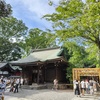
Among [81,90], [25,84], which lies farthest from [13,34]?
[81,90]

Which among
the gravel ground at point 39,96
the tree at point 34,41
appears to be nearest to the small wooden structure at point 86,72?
the gravel ground at point 39,96

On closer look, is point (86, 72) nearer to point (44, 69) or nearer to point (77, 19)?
Answer: point (77, 19)

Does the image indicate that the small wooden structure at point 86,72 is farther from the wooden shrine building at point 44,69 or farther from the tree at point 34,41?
the tree at point 34,41

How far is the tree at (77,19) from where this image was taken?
14570 mm

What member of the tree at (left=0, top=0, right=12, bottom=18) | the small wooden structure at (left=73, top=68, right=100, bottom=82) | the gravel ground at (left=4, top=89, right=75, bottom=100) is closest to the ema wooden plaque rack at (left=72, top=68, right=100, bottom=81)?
the small wooden structure at (left=73, top=68, right=100, bottom=82)

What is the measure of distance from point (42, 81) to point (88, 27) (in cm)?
1414

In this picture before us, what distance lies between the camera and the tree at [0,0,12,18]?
8259 millimetres

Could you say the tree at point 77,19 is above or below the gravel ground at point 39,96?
above

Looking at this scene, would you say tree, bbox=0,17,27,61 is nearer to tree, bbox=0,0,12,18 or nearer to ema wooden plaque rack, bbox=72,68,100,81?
ema wooden plaque rack, bbox=72,68,100,81

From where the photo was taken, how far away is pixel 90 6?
14.5 m

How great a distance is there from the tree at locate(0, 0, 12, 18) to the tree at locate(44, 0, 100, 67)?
7.69 metres

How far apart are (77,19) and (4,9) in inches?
341

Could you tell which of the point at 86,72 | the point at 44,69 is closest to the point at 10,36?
the point at 44,69

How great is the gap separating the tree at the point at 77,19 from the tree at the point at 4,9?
25.2 ft
